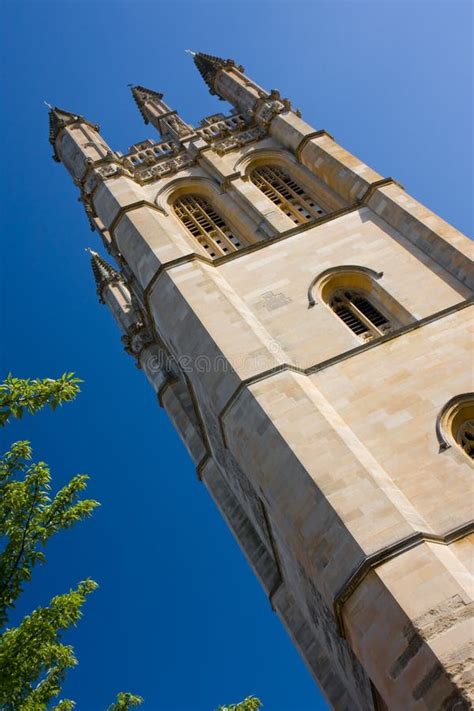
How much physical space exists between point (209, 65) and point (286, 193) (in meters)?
11.0

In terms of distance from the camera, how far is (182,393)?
21.2 metres

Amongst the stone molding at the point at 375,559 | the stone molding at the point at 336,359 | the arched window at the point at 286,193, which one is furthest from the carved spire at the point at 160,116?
the stone molding at the point at 375,559

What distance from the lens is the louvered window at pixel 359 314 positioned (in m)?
15.3

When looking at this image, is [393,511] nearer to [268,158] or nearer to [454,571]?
[454,571]

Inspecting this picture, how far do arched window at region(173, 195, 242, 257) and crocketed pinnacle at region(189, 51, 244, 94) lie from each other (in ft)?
30.0

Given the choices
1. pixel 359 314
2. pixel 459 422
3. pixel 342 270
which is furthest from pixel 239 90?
pixel 459 422

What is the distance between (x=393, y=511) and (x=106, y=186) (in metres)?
14.4

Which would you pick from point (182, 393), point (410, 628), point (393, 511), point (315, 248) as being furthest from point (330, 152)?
point (410, 628)

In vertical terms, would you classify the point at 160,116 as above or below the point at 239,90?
above

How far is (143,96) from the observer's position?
98.8 feet

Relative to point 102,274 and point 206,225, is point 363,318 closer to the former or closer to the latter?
point 206,225

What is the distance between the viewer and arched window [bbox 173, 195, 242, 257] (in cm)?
1952

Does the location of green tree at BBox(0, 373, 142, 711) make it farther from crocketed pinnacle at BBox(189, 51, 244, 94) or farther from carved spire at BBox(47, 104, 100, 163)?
crocketed pinnacle at BBox(189, 51, 244, 94)

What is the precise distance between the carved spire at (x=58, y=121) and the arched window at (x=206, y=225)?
268 inches
